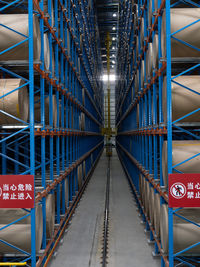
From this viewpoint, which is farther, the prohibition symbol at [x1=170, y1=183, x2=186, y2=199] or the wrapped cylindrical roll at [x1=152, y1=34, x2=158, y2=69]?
the wrapped cylindrical roll at [x1=152, y1=34, x2=158, y2=69]

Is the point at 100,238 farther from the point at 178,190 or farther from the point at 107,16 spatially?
the point at 107,16

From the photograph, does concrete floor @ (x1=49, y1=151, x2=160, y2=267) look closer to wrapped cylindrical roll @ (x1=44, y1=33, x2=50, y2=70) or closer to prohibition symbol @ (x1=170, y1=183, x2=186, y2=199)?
prohibition symbol @ (x1=170, y1=183, x2=186, y2=199)

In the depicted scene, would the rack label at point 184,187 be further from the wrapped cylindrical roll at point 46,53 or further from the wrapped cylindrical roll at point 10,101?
the wrapped cylindrical roll at point 46,53

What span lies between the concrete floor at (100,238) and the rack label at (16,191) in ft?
7.20

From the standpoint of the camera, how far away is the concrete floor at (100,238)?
558 cm

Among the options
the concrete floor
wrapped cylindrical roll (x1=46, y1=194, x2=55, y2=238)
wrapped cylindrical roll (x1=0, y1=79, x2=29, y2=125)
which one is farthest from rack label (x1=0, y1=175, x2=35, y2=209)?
the concrete floor

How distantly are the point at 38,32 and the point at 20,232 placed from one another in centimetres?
391

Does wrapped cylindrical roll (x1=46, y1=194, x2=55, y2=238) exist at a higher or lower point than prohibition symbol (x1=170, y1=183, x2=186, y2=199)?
lower

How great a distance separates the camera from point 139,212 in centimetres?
899

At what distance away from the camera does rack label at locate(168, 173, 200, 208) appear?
3.93m

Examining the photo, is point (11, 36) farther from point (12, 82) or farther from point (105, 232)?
point (105, 232)

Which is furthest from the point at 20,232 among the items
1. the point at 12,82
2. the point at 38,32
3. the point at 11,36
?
the point at 38,32

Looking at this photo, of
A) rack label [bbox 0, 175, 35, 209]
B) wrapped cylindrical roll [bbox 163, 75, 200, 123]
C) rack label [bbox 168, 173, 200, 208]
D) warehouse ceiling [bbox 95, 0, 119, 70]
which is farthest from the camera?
warehouse ceiling [bbox 95, 0, 119, 70]

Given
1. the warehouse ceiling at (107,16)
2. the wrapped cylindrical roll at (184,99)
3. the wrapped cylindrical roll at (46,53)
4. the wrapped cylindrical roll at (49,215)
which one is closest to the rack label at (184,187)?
the wrapped cylindrical roll at (184,99)
